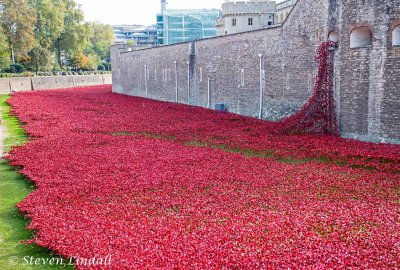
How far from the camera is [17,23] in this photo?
6034cm

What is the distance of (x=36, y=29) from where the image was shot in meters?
70.6

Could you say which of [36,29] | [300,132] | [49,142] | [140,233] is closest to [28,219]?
[140,233]

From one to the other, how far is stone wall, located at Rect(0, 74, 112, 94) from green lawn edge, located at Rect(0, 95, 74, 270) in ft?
148

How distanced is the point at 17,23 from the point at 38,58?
7.36m

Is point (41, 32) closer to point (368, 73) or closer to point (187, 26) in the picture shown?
point (187, 26)

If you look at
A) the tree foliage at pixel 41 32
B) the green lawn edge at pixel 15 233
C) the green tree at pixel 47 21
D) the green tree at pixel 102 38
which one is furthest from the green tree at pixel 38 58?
the green lawn edge at pixel 15 233

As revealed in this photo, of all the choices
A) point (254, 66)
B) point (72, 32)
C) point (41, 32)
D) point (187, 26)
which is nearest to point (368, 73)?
point (254, 66)

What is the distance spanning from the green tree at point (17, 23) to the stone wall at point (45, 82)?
14.7 ft

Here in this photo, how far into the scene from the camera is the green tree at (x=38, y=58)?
66.9 meters

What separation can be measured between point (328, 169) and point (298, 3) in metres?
11.7

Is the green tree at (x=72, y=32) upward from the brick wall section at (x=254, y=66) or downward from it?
upward

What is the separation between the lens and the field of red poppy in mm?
8047

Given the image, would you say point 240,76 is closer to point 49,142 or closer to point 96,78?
point 49,142

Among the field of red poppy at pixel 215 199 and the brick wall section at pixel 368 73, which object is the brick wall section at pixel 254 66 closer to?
the brick wall section at pixel 368 73
